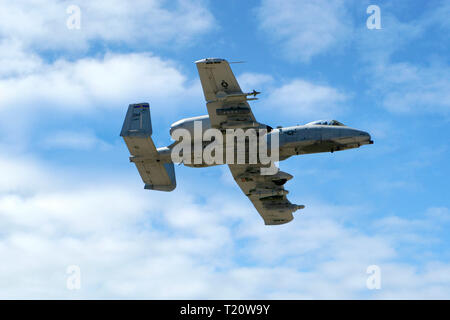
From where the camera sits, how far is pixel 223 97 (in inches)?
1934

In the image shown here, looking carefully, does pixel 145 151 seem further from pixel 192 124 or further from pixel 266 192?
pixel 266 192

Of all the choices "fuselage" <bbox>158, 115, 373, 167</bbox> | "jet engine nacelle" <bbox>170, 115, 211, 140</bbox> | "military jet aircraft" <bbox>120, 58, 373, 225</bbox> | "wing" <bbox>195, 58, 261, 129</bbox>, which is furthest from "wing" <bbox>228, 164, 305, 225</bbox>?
"wing" <bbox>195, 58, 261, 129</bbox>

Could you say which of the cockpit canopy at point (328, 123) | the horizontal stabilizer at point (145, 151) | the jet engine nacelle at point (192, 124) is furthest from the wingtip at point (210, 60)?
the cockpit canopy at point (328, 123)

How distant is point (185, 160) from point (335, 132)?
12.8 metres

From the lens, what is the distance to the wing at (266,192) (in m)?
59.0

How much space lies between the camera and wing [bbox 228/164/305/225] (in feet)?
194

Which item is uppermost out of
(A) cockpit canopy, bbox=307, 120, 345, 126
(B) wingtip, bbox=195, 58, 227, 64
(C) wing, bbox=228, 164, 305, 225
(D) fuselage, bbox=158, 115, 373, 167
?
(B) wingtip, bbox=195, 58, 227, 64

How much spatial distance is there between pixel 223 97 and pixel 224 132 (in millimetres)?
3791

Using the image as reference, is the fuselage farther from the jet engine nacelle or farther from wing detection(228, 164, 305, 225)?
wing detection(228, 164, 305, 225)

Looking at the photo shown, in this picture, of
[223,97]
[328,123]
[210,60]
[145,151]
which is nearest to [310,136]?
[328,123]

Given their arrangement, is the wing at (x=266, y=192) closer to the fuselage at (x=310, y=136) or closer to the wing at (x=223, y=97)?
the fuselage at (x=310, y=136)

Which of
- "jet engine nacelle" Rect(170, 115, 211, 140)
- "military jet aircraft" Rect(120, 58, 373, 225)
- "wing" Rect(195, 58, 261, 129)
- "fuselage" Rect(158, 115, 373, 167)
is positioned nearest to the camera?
"wing" Rect(195, 58, 261, 129)
